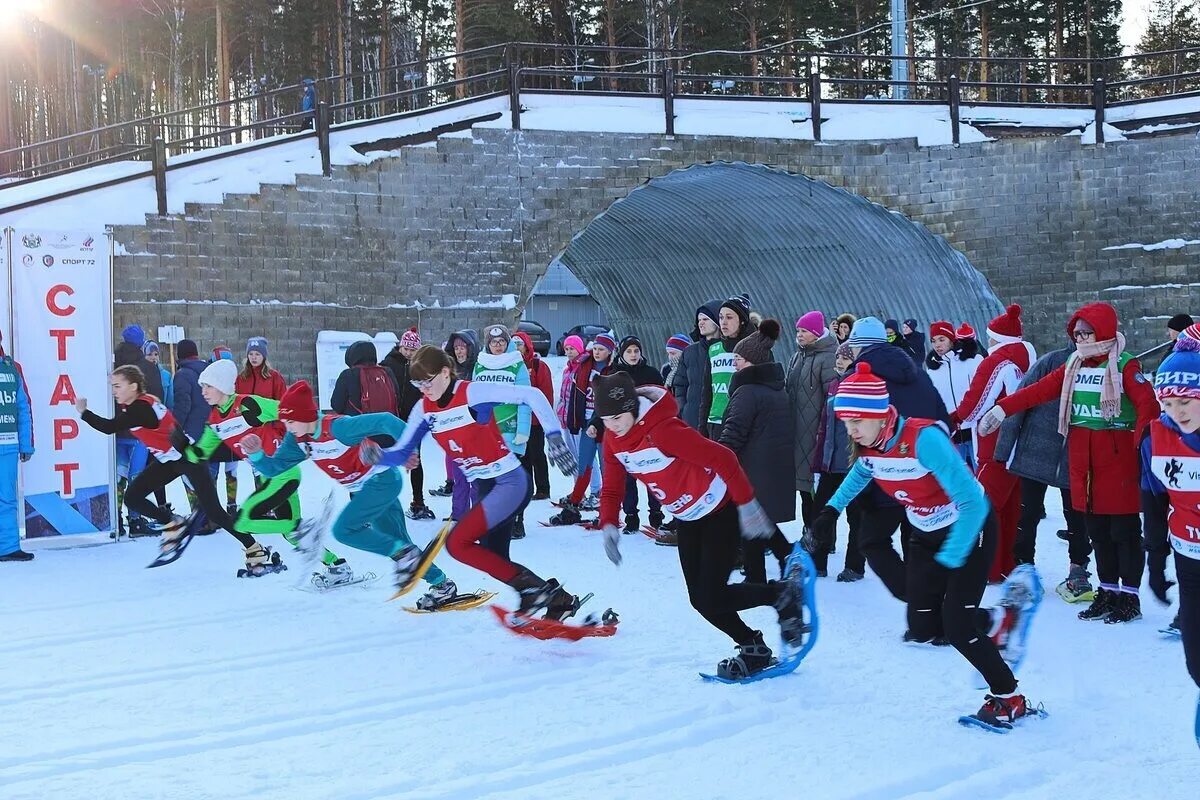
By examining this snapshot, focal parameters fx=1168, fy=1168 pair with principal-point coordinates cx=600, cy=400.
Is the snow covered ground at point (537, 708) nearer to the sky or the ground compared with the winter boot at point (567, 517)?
nearer to the ground

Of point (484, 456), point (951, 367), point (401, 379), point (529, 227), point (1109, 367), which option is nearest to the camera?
point (1109, 367)

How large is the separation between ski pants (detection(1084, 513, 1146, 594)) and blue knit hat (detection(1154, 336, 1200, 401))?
2518 mm

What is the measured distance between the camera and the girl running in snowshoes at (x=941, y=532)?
4621mm

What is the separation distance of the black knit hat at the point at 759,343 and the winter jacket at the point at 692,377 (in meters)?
1.68

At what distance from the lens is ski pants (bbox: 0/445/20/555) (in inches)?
351

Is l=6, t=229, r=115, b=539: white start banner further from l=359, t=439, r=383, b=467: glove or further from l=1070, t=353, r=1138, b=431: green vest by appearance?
l=1070, t=353, r=1138, b=431: green vest

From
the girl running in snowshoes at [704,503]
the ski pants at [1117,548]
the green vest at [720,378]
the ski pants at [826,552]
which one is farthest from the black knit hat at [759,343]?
the ski pants at [1117,548]

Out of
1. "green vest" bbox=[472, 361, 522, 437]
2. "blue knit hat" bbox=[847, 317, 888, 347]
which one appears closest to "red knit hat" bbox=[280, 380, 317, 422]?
"green vest" bbox=[472, 361, 522, 437]

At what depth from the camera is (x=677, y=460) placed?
5.39 metres

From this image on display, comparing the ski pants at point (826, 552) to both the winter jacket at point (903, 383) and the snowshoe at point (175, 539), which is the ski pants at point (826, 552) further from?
the snowshoe at point (175, 539)

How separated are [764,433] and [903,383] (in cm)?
100

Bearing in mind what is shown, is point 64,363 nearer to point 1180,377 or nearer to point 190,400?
point 190,400

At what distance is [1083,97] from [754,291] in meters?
19.1

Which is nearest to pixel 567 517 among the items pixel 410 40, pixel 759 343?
pixel 759 343
